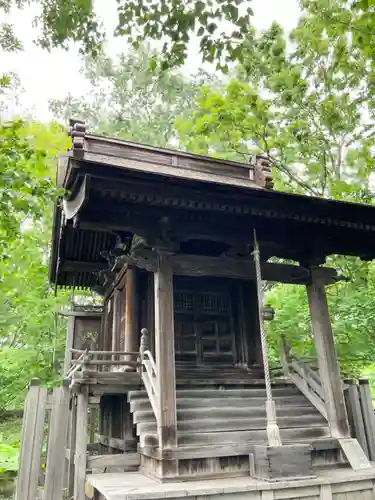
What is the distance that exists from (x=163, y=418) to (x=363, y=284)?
9.19 m

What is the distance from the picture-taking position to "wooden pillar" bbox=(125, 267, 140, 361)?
9.82 meters

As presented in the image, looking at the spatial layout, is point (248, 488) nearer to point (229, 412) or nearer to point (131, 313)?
point (229, 412)

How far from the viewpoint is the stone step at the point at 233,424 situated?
23.7 ft

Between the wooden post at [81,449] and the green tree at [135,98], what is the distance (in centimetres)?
2324

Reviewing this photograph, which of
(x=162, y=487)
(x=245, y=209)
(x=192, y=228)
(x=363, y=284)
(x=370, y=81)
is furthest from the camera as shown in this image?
(x=363, y=284)

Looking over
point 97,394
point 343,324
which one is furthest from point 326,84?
point 97,394

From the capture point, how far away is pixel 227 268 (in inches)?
330

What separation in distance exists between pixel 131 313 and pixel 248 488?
5.00m

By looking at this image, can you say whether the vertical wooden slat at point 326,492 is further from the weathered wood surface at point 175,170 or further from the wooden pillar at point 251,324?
the weathered wood surface at point 175,170

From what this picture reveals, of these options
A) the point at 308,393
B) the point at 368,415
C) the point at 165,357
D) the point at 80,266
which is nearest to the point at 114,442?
the point at 165,357

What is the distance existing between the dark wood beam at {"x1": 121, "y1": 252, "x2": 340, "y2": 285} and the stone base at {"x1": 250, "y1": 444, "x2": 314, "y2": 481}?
126 inches

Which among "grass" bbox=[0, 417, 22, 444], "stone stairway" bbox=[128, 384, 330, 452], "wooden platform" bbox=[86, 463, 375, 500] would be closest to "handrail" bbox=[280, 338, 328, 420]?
"stone stairway" bbox=[128, 384, 330, 452]

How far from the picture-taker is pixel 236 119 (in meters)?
14.3

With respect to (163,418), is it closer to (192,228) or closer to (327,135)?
(192,228)
